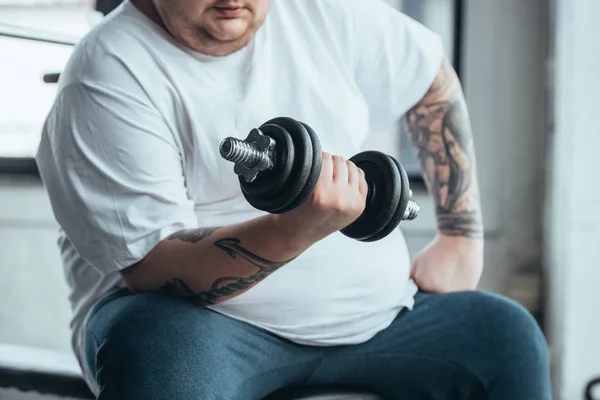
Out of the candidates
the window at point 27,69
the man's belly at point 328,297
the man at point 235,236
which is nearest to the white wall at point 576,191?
the man at point 235,236

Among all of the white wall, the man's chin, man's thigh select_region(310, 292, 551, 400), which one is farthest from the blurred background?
man's thigh select_region(310, 292, 551, 400)

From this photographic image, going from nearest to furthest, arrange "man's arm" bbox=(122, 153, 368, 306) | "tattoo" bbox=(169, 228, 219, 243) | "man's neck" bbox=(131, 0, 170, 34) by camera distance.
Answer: "man's arm" bbox=(122, 153, 368, 306) → "tattoo" bbox=(169, 228, 219, 243) → "man's neck" bbox=(131, 0, 170, 34)

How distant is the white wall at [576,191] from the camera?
1.63 metres

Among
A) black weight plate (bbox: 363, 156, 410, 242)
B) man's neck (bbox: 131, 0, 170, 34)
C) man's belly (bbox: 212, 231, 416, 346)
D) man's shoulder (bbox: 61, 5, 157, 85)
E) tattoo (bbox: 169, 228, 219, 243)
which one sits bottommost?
man's belly (bbox: 212, 231, 416, 346)

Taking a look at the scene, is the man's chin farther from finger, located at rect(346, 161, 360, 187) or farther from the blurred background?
the blurred background

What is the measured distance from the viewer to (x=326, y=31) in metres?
1.10

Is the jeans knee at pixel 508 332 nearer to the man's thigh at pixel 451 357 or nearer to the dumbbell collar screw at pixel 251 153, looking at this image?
the man's thigh at pixel 451 357

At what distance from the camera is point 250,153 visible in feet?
2.35

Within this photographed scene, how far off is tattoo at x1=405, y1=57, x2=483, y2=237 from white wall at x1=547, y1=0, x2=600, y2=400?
1.72 ft

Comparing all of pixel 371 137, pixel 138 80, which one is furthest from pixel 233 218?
pixel 371 137

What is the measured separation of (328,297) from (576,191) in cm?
89

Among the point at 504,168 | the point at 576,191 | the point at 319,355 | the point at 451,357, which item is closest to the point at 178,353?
the point at 319,355

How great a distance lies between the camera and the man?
869mm

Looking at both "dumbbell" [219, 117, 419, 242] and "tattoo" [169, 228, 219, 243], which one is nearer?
"dumbbell" [219, 117, 419, 242]
